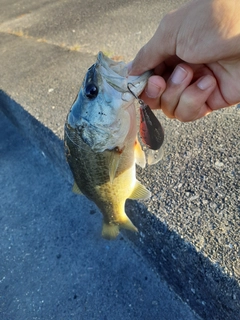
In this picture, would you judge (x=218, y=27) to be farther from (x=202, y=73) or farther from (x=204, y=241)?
(x=204, y=241)

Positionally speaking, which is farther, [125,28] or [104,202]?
[125,28]

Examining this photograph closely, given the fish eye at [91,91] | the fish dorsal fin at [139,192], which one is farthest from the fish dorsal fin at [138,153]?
the fish eye at [91,91]

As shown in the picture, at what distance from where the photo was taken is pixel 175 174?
220 cm

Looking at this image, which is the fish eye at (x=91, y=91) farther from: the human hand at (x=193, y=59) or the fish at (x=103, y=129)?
the human hand at (x=193, y=59)

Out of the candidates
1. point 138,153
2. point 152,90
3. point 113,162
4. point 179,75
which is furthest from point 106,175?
point 179,75

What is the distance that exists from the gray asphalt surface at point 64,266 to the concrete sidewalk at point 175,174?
128mm

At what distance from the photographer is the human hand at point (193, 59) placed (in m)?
1.47

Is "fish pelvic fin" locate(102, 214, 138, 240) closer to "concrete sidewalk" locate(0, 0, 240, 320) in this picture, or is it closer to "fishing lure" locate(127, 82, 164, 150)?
"concrete sidewalk" locate(0, 0, 240, 320)

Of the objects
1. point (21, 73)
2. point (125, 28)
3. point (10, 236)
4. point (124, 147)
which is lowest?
point (10, 236)

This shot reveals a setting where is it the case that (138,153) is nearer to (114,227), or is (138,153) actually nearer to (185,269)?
(114,227)

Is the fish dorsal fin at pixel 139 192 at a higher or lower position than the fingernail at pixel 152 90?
lower

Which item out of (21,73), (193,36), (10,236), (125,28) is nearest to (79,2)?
(125,28)

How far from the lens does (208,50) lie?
1.53 meters

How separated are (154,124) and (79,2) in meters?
5.34
